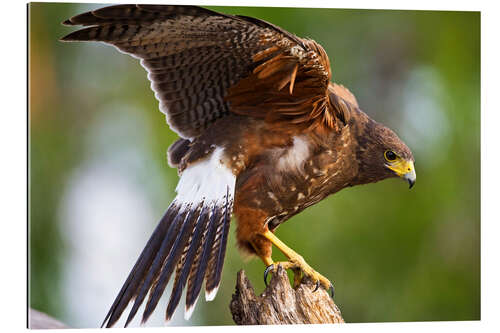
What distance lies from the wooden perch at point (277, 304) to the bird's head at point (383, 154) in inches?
33.2

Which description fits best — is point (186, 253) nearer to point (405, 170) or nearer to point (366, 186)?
point (405, 170)

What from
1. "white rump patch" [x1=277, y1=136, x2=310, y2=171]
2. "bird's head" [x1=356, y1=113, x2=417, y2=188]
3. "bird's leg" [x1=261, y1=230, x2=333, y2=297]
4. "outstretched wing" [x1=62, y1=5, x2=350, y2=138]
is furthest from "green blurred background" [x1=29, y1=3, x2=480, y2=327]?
"white rump patch" [x1=277, y1=136, x2=310, y2=171]

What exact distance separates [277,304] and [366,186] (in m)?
1.28

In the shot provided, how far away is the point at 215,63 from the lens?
4008mm

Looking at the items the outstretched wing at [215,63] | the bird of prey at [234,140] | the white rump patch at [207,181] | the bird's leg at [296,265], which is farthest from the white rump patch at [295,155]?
the bird's leg at [296,265]

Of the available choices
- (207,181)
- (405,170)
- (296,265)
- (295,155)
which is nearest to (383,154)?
(405,170)

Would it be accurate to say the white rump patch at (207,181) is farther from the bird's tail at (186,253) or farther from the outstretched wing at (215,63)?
the outstretched wing at (215,63)

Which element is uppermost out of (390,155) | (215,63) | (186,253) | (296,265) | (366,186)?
(215,63)

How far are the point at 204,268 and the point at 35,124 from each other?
125 centimetres

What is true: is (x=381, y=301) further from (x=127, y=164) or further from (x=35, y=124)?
(x=35, y=124)

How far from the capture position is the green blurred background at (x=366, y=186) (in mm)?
4316

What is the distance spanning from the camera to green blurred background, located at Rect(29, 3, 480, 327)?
4.32m

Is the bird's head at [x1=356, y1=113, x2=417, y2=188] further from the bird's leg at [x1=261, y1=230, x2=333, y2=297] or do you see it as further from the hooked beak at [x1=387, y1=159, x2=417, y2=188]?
the bird's leg at [x1=261, y1=230, x2=333, y2=297]

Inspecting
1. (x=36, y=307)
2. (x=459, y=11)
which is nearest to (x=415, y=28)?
(x=459, y=11)
